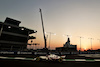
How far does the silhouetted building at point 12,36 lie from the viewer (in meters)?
55.6

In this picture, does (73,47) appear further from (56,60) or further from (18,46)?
(56,60)

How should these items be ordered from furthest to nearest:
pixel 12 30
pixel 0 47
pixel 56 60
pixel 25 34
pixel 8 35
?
pixel 25 34
pixel 12 30
pixel 8 35
pixel 0 47
pixel 56 60

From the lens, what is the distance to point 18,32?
2640 inches

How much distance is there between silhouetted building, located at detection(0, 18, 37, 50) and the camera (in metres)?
55.6

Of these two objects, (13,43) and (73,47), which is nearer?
(13,43)

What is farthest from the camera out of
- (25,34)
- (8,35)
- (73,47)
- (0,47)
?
(73,47)

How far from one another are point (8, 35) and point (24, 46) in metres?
14.8

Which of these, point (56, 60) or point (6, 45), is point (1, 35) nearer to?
point (6, 45)

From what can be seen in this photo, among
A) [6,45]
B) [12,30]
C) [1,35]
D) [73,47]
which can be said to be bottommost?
[73,47]

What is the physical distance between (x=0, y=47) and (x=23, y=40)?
695 inches

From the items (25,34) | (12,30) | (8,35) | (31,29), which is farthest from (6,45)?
(31,29)

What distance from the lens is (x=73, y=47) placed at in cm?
12075

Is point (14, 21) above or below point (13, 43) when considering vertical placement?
above

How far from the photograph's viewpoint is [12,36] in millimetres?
61344
